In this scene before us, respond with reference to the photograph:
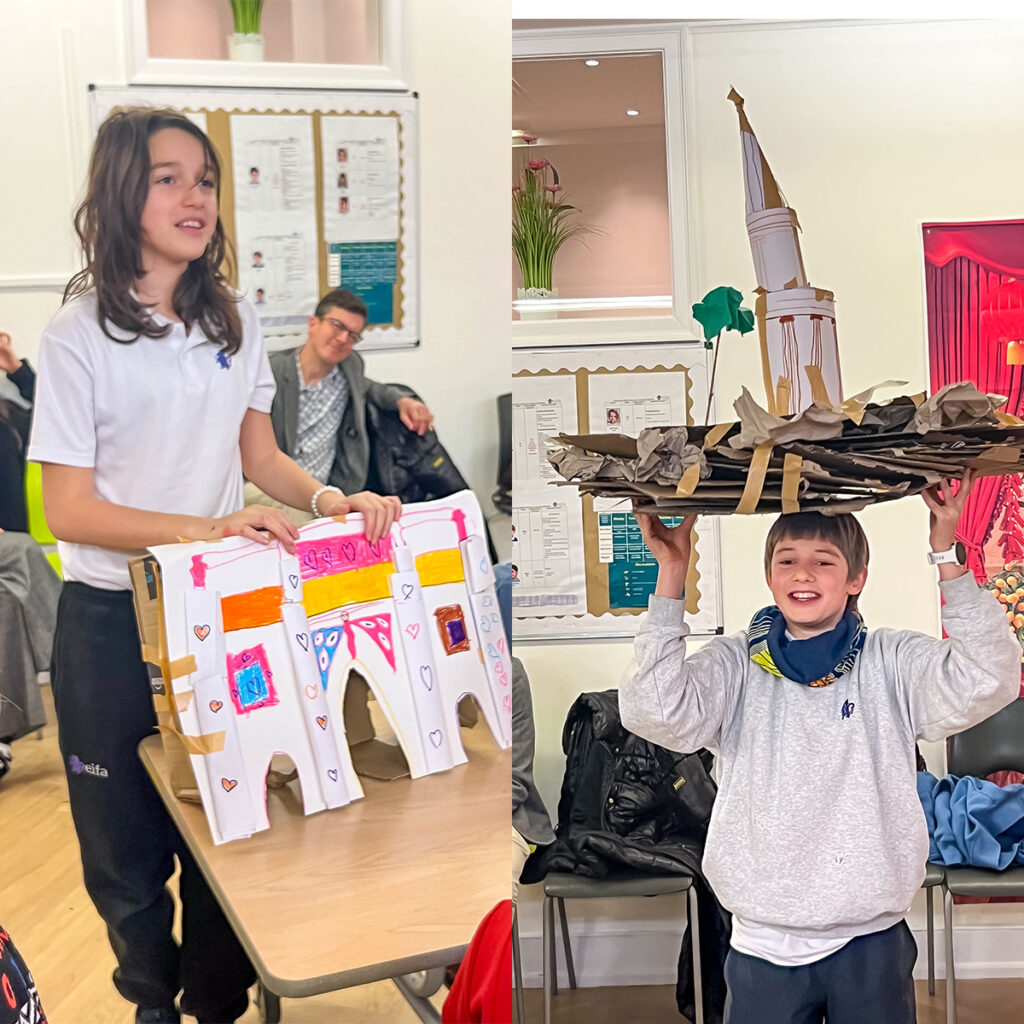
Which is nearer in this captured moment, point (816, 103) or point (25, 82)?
point (25, 82)

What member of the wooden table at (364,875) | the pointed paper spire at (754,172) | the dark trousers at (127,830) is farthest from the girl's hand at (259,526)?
the pointed paper spire at (754,172)

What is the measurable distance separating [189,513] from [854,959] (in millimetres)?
978

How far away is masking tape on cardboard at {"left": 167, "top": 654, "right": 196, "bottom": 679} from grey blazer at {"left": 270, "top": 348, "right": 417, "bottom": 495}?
0.90ft

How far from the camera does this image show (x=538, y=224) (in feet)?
4.99

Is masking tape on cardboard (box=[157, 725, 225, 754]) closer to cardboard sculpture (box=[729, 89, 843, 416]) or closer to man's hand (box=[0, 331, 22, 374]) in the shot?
man's hand (box=[0, 331, 22, 374])

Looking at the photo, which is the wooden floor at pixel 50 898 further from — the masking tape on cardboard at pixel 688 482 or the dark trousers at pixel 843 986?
the masking tape on cardboard at pixel 688 482

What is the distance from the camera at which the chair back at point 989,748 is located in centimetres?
186

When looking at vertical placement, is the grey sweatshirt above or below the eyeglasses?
below

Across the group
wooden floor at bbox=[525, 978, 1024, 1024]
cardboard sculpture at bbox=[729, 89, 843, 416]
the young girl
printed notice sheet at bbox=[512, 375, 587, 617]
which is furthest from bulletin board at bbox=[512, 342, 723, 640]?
wooden floor at bbox=[525, 978, 1024, 1024]

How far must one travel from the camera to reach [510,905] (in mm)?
1401

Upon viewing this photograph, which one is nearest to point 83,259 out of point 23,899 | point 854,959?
point 23,899

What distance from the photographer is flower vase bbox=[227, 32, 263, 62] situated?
4.08 feet

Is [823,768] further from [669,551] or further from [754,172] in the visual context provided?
[754,172]

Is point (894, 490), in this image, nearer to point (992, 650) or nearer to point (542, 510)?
point (992, 650)
